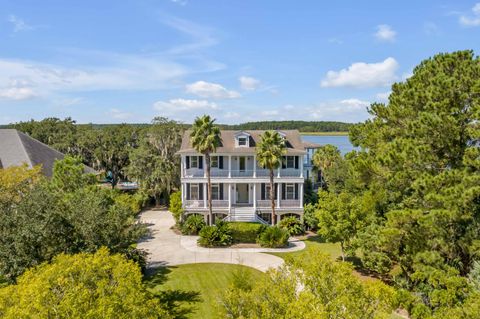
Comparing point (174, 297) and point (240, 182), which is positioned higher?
point (240, 182)

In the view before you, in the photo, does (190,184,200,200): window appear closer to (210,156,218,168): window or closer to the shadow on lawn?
(210,156,218,168): window

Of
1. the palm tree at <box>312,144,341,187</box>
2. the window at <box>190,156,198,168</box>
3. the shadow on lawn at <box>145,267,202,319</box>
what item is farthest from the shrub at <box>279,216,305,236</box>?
the shadow on lawn at <box>145,267,202,319</box>

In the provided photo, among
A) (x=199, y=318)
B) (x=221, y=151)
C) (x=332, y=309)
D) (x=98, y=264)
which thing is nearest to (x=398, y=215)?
(x=332, y=309)

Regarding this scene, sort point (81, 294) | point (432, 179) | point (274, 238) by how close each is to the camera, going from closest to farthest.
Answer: point (81, 294)
point (432, 179)
point (274, 238)

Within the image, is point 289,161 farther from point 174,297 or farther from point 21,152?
point 21,152

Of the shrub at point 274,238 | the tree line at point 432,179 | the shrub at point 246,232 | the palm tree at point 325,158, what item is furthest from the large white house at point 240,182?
the tree line at point 432,179

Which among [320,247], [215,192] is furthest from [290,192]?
[215,192]

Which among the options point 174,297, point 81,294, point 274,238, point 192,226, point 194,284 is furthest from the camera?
point 192,226

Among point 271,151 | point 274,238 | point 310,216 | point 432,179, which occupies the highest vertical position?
point 271,151
